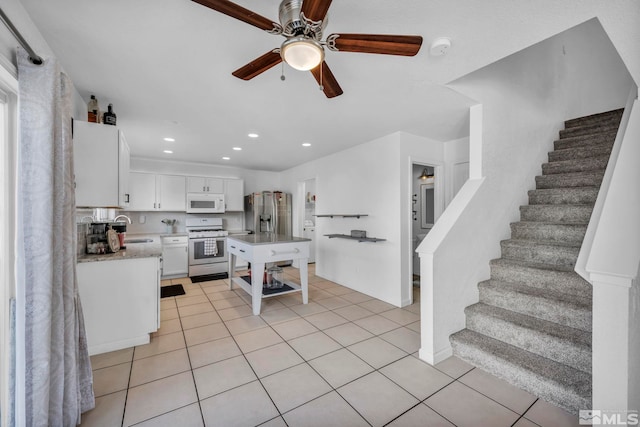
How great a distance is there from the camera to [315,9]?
1115mm

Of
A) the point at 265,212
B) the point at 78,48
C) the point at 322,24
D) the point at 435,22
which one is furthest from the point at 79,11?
the point at 265,212

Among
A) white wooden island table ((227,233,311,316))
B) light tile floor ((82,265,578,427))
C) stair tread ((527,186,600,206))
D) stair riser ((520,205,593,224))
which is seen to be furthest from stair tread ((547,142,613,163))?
white wooden island table ((227,233,311,316))

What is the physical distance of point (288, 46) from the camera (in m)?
1.21

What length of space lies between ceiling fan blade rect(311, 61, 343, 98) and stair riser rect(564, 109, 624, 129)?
3.65m

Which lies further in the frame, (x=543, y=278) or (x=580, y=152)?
(x=580, y=152)

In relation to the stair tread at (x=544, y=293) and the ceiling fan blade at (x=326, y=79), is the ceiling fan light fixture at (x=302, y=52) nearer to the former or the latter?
the ceiling fan blade at (x=326, y=79)

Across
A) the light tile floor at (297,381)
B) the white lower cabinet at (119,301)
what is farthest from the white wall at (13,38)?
the light tile floor at (297,381)

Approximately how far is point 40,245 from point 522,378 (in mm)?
3027

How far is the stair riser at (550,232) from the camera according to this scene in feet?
7.88

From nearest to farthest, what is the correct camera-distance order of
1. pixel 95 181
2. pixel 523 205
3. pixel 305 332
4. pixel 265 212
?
pixel 95 181 → pixel 305 332 → pixel 523 205 → pixel 265 212

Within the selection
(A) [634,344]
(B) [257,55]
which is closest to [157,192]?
(B) [257,55]

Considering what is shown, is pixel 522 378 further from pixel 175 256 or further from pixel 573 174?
pixel 175 256

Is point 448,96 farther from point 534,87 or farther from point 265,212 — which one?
point 265,212

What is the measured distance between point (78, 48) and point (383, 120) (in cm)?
269
